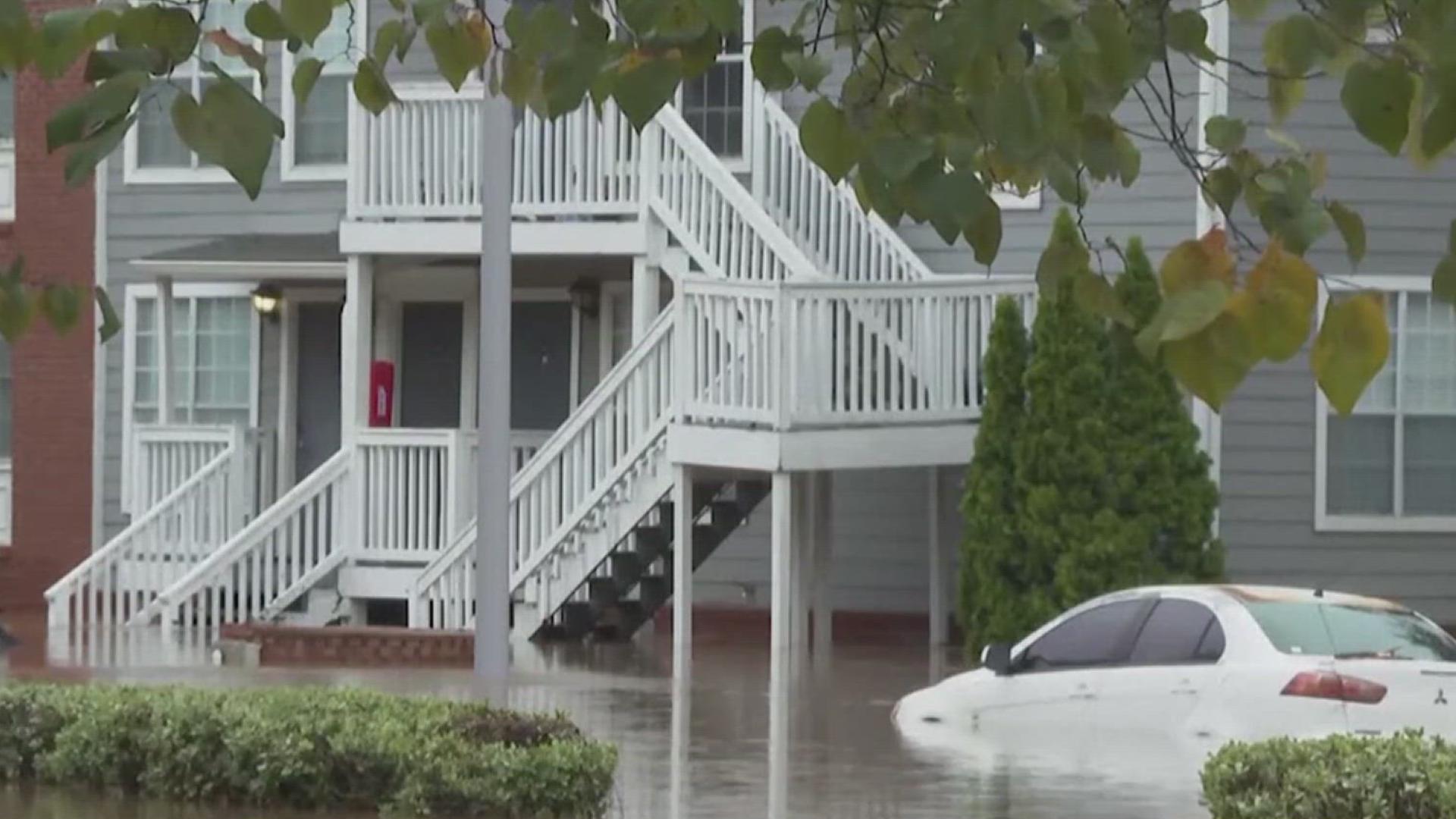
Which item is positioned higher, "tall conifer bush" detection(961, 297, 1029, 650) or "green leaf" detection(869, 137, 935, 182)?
"green leaf" detection(869, 137, 935, 182)

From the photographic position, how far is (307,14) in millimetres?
5148

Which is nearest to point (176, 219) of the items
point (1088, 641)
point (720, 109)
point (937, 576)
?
point (720, 109)

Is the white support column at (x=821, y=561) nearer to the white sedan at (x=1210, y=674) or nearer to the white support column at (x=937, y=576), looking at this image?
the white support column at (x=937, y=576)

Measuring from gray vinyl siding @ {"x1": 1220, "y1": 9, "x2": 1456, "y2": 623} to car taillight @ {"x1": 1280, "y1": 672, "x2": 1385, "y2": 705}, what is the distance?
30.1 ft

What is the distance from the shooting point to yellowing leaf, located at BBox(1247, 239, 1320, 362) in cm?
465

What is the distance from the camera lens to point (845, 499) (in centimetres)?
2630

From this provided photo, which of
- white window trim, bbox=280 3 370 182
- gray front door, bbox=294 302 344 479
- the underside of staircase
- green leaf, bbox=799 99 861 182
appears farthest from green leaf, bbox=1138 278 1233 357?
gray front door, bbox=294 302 344 479

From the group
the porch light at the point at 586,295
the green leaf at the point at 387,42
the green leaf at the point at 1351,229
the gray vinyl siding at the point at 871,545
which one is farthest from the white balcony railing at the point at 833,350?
the green leaf at the point at 1351,229

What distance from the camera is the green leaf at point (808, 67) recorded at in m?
6.01

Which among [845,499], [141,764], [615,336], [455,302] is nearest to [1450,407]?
[845,499]

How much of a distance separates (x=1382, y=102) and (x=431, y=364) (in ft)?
77.8

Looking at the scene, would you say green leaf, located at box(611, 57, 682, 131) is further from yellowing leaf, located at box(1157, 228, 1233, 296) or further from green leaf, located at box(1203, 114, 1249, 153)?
green leaf, located at box(1203, 114, 1249, 153)

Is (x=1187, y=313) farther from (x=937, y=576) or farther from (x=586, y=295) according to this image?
(x=586, y=295)

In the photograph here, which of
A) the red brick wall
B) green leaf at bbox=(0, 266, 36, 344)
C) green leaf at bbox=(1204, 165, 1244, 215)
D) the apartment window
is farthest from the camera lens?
the red brick wall
